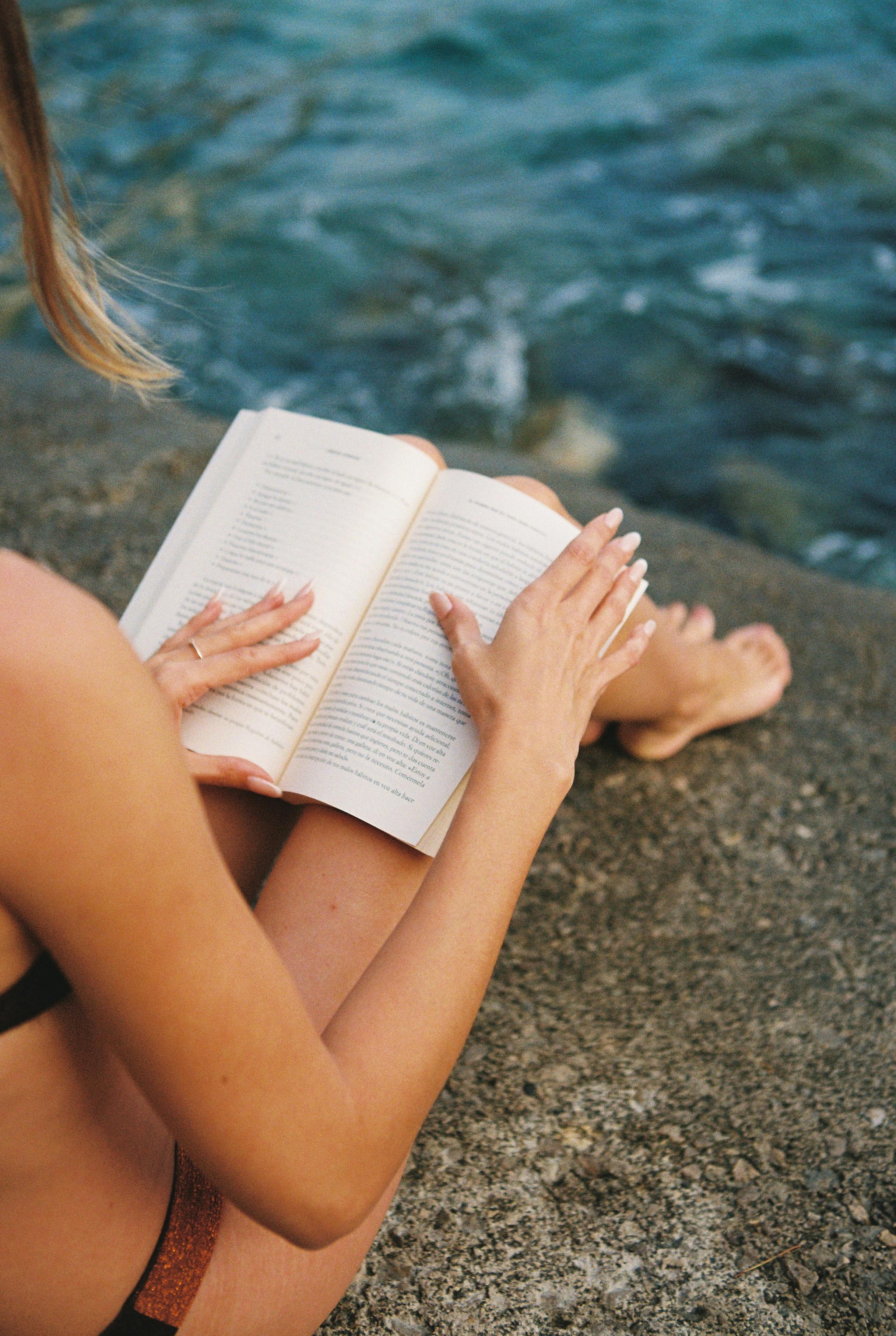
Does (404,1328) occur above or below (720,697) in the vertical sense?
above

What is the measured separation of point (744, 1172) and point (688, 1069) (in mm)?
196

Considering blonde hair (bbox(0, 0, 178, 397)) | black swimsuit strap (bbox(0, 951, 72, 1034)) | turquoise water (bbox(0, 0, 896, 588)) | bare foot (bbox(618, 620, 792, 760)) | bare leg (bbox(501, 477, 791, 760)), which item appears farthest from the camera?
turquoise water (bbox(0, 0, 896, 588))

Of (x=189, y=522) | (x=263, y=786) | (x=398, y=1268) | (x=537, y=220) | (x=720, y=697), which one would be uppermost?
(x=189, y=522)

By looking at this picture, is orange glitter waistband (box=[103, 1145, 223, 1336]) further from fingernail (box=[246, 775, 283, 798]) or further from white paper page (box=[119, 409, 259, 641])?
white paper page (box=[119, 409, 259, 641])

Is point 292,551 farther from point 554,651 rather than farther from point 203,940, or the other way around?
point 203,940

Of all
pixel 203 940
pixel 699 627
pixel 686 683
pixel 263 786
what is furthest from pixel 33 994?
pixel 699 627

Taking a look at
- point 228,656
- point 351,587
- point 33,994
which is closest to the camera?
point 33,994

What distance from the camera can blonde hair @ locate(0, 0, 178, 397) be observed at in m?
1.12

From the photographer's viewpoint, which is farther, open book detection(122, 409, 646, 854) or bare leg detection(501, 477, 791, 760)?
bare leg detection(501, 477, 791, 760)

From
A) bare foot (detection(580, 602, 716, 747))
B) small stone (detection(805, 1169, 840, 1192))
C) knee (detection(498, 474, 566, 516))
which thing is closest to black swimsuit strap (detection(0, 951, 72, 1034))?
knee (detection(498, 474, 566, 516))

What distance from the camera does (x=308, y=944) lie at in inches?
53.8

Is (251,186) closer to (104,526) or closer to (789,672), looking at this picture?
(104,526)

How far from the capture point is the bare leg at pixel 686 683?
2.07 meters

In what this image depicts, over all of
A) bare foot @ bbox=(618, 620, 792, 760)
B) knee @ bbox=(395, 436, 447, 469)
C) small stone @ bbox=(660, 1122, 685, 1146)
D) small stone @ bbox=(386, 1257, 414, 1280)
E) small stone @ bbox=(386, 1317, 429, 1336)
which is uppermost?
knee @ bbox=(395, 436, 447, 469)
